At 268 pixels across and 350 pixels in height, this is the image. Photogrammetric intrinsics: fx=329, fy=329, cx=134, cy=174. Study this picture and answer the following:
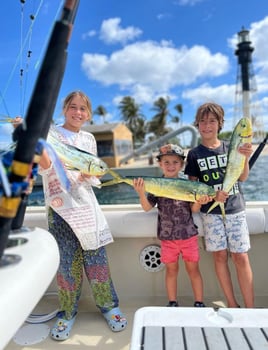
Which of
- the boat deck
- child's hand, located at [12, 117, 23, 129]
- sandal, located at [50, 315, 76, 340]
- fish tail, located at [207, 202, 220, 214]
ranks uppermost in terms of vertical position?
child's hand, located at [12, 117, 23, 129]

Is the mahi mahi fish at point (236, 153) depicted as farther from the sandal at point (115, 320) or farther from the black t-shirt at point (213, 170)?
the sandal at point (115, 320)

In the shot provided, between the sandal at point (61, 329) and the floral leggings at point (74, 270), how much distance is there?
0.04m

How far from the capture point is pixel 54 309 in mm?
2623

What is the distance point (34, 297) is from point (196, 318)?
0.75 m

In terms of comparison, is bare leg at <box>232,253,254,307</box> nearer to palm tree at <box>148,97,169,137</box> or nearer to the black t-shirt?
the black t-shirt

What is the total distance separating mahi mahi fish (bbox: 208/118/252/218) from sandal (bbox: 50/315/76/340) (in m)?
1.40

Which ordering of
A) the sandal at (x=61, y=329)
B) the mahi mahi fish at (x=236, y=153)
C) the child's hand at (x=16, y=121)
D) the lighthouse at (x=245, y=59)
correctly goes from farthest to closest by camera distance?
the lighthouse at (x=245, y=59)
the sandal at (x=61, y=329)
the mahi mahi fish at (x=236, y=153)
the child's hand at (x=16, y=121)

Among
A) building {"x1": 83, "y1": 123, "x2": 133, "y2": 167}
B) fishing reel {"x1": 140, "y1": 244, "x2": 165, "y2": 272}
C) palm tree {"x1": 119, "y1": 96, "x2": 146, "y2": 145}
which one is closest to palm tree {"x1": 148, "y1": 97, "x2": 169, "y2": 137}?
palm tree {"x1": 119, "y1": 96, "x2": 146, "y2": 145}

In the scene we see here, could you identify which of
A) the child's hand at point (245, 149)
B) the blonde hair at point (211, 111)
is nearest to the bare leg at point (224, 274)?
the child's hand at point (245, 149)

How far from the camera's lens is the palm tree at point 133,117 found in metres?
49.1

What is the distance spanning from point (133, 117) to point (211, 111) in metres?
47.8

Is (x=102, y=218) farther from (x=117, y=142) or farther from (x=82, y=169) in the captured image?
(x=117, y=142)

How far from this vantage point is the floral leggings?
7.28 feet

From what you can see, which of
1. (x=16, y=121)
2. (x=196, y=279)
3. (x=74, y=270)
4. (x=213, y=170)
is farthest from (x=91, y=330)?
(x=16, y=121)
